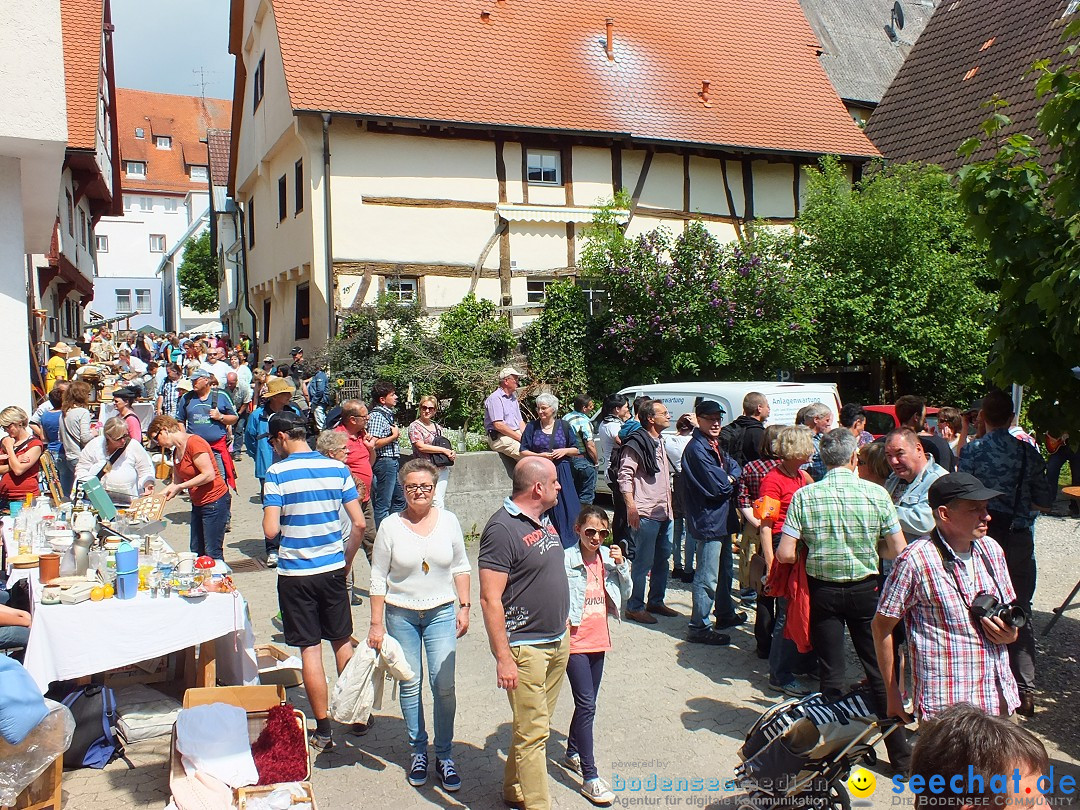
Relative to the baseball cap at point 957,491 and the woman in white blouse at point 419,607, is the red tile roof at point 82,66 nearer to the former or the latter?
the woman in white blouse at point 419,607

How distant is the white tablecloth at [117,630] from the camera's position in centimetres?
484

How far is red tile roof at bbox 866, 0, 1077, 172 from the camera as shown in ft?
67.6

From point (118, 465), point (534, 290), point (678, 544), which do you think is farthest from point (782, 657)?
point (534, 290)

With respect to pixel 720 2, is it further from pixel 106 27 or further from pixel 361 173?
pixel 106 27

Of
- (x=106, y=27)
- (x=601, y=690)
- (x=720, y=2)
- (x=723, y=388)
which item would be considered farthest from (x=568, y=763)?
(x=106, y=27)

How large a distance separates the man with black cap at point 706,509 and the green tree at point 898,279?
10418 millimetres

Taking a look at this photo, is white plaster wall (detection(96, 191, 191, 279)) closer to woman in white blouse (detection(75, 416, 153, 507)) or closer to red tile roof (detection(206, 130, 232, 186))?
red tile roof (detection(206, 130, 232, 186))

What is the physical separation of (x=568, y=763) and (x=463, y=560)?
1290 mm

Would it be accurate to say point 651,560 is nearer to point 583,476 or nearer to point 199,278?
point 583,476

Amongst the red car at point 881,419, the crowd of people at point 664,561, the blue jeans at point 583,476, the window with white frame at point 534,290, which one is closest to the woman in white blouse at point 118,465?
the crowd of people at point 664,561

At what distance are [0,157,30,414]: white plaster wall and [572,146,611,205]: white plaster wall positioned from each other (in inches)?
465

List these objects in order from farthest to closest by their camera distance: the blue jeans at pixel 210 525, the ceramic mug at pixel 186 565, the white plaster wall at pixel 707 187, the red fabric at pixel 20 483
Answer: the white plaster wall at pixel 707 187 < the red fabric at pixel 20 483 < the blue jeans at pixel 210 525 < the ceramic mug at pixel 186 565

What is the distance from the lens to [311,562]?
5258 millimetres

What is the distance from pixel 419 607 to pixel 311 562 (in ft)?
2.67
